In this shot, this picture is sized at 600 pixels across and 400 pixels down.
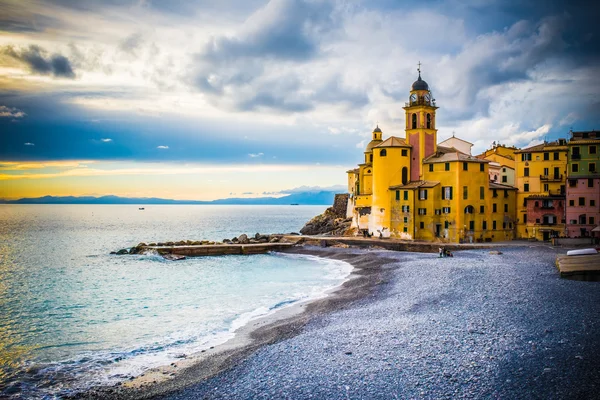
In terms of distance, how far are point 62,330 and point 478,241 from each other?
38843 mm

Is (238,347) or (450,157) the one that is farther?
(450,157)

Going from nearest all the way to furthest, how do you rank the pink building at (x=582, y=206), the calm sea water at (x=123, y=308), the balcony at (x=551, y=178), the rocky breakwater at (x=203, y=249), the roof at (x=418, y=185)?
the calm sea water at (x=123, y=308), the pink building at (x=582, y=206), the roof at (x=418, y=185), the balcony at (x=551, y=178), the rocky breakwater at (x=203, y=249)

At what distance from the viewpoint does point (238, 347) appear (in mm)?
16797

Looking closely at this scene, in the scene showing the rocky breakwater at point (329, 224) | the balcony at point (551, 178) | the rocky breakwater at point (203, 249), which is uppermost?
the balcony at point (551, 178)

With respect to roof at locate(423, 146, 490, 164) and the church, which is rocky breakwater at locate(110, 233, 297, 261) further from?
roof at locate(423, 146, 490, 164)

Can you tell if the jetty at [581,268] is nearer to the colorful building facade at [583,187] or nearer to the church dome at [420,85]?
the colorful building facade at [583,187]

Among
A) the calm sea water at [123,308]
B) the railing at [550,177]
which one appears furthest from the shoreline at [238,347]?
the railing at [550,177]

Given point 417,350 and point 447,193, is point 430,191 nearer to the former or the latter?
point 447,193

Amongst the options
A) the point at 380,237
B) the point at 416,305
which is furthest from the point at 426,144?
the point at 416,305

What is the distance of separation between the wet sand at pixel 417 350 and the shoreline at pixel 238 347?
0.07 m

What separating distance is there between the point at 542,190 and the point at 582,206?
5096 mm

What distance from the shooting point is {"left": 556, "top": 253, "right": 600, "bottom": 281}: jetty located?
23094 mm

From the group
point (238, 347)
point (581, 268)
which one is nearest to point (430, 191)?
point (581, 268)

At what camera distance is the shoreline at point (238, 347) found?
13.3 metres
